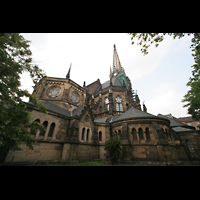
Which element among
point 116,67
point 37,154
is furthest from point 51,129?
point 116,67

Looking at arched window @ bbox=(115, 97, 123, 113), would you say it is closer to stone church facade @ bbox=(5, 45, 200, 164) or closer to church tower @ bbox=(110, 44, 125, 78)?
stone church facade @ bbox=(5, 45, 200, 164)

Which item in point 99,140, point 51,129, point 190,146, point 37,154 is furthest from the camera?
point 190,146

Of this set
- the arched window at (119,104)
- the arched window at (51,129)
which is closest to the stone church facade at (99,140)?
the arched window at (51,129)

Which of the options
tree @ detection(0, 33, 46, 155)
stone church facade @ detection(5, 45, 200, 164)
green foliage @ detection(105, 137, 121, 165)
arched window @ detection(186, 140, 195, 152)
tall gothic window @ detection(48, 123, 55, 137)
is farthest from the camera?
arched window @ detection(186, 140, 195, 152)

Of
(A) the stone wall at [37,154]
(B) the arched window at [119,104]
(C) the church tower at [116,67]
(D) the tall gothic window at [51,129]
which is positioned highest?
(C) the church tower at [116,67]

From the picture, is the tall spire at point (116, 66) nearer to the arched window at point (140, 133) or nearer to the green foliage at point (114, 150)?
the arched window at point (140, 133)

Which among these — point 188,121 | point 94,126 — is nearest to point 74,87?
point 94,126

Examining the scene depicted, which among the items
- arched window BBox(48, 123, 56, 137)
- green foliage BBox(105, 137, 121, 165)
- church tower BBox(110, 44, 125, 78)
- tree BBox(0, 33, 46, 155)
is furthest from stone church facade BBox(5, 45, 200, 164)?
church tower BBox(110, 44, 125, 78)

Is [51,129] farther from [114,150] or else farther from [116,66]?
[116,66]
